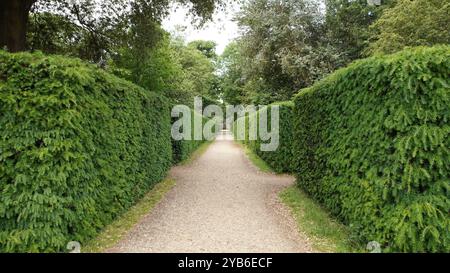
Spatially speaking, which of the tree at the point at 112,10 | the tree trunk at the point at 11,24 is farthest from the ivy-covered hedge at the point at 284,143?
the tree trunk at the point at 11,24

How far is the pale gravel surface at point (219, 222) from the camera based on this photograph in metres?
5.59

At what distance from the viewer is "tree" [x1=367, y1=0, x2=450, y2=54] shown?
53.3ft

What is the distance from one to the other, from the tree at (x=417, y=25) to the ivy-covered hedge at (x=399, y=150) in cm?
1323

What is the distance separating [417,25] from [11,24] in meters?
17.7

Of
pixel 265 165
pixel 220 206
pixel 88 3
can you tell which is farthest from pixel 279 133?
pixel 88 3

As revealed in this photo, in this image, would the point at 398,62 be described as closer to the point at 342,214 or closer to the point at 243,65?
the point at 342,214

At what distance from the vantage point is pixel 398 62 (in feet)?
15.3

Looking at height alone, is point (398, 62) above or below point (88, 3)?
below

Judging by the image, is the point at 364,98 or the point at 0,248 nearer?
the point at 0,248

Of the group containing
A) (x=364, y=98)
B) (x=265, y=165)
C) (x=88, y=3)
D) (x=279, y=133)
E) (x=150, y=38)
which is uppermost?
(x=88, y=3)

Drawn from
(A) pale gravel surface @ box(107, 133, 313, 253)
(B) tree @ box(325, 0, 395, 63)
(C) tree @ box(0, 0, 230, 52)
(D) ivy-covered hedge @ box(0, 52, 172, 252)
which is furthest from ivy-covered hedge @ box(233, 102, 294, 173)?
(B) tree @ box(325, 0, 395, 63)

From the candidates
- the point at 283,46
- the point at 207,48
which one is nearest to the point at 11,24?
the point at 283,46

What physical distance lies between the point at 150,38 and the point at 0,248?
33.1ft

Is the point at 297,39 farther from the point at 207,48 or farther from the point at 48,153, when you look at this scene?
the point at 207,48
